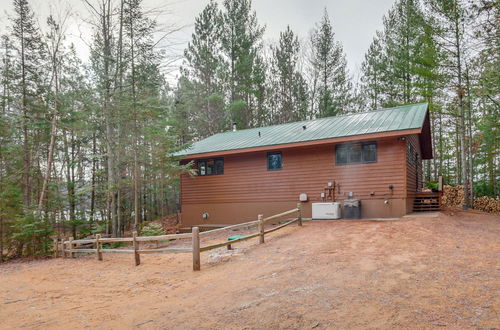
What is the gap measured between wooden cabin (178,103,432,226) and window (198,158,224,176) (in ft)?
0.16

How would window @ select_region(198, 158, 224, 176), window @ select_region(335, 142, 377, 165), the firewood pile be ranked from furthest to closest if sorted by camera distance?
the firewood pile < window @ select_region(198, 158, 224, 176) < window @ select_region(335, 142, 377, 165)

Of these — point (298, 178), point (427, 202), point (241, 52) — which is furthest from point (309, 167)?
point (241, 52)

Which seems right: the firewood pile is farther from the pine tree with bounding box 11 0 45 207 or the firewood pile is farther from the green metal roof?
the pine tree with bounding box 11 0 45 207

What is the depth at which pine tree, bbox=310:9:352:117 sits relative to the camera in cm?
2150

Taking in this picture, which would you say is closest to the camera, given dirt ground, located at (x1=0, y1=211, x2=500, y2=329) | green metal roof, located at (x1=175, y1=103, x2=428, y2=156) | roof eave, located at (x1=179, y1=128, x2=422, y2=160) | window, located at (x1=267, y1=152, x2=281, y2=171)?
dirt ground, located at (x1=0, y1=211, x2=500, y2=329)

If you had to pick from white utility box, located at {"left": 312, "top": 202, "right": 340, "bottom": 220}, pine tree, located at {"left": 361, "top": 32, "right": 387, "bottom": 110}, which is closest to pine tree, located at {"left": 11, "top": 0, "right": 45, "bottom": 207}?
white utility box, located at {"left": 312, "top": 202, "right": 340, "bottom": 220}

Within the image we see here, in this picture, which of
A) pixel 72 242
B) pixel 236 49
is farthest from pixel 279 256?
pixel 236 49

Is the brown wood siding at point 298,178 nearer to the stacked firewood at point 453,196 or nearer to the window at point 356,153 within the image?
the window at point 356,153

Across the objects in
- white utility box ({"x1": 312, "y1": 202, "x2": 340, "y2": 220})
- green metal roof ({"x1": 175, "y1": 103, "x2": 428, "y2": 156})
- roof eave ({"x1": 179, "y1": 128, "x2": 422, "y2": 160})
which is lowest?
white utility box ({"x1": 312, "y1": 202, "x2": 340, "y2": 220})

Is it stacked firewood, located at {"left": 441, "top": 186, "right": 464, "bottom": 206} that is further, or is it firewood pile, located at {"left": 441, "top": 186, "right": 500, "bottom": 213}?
stacked firewood, located at {"left": 441, "top": 186, "right": 464, "bottom": 206}

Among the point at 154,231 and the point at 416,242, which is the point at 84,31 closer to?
the point at 154,231

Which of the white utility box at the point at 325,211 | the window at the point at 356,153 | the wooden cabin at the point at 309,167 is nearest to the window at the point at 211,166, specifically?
the wooden cabin at the point at 309,167

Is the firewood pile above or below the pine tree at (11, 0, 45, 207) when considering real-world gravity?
below

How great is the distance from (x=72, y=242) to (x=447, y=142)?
971 inches
